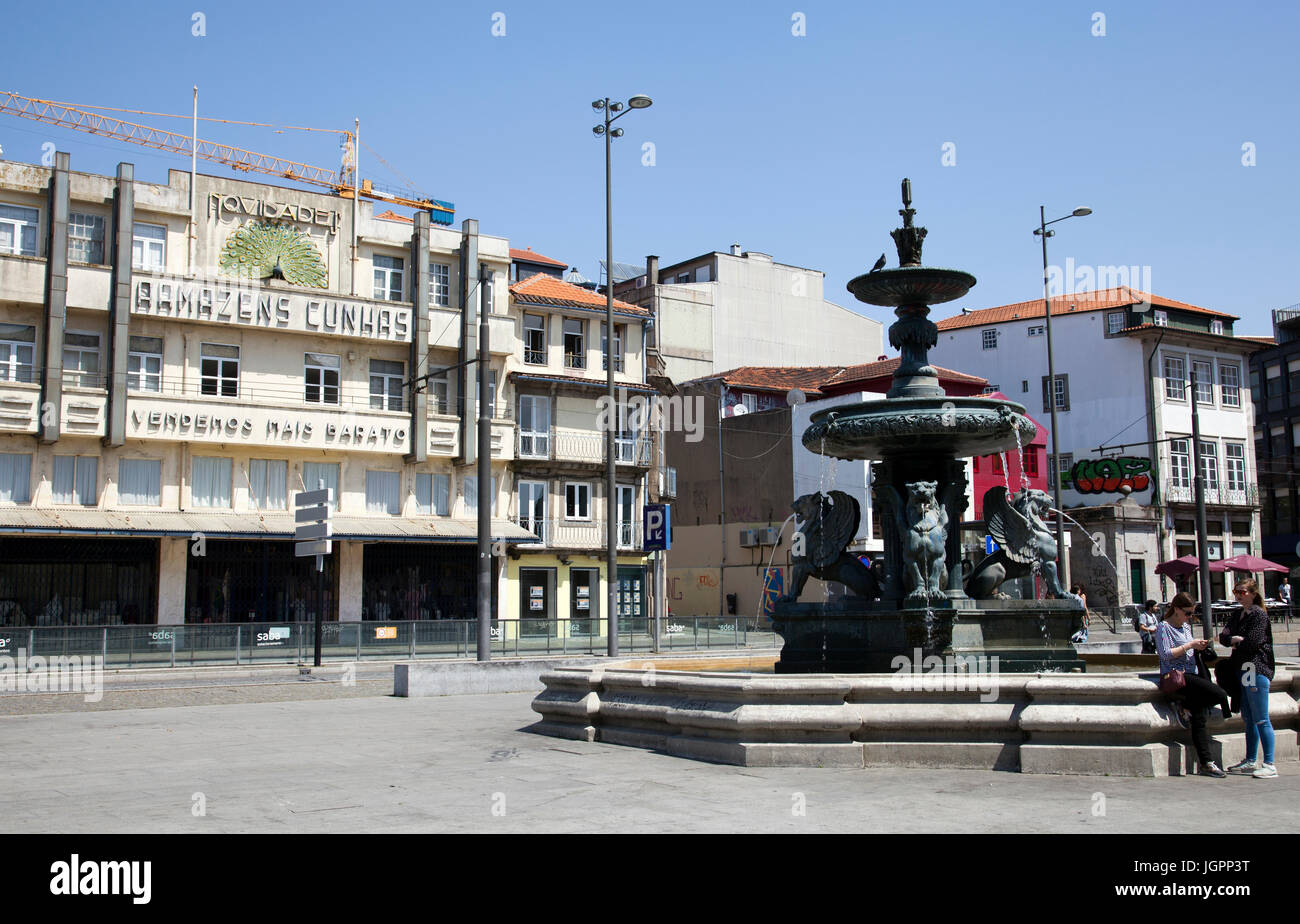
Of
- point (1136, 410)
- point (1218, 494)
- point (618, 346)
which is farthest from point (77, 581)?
point (1218, 494)

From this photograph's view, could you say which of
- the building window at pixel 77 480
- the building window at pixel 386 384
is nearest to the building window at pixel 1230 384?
the building window at pixel 386 384

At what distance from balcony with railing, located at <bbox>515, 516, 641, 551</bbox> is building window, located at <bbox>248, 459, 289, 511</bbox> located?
8.05 metres

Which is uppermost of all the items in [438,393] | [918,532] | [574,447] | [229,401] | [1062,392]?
[1062,392]

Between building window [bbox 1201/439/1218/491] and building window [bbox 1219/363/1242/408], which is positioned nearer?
building window [bbox 1201/439/1218/491]

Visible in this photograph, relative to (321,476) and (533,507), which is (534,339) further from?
(321,476)

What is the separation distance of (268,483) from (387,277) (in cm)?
792

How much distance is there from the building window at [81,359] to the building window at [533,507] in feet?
45.9

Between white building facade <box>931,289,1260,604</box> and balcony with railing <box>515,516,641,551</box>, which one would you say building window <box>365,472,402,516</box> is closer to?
balcony with railing <box>515,516,641,551</box>

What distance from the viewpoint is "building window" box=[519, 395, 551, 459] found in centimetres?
4203

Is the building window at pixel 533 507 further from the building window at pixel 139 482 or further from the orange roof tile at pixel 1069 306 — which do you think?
the orange roof tile at pixel 1069 306

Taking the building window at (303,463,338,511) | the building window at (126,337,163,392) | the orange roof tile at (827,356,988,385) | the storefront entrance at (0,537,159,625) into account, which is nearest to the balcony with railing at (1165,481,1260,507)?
the orange roof tile at (827,356,988,385)

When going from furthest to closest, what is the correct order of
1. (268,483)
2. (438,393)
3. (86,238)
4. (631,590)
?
(631,590), (438,393), (268,483), (86,238)

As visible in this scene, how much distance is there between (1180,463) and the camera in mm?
53781

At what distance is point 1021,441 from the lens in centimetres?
1277
